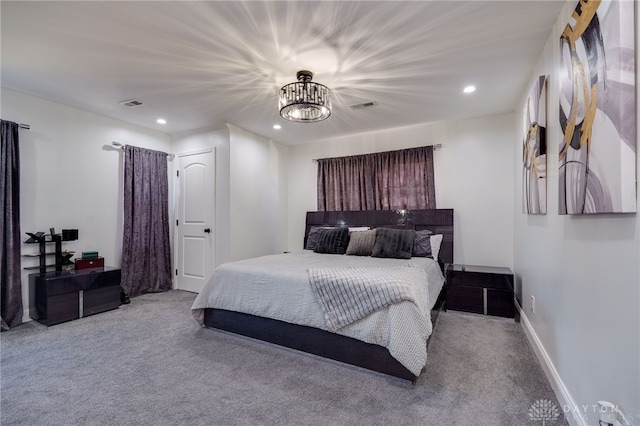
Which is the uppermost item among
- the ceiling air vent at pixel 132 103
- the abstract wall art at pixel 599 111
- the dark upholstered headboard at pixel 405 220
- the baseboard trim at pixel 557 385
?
the ceiling air vent at pixel 132 103

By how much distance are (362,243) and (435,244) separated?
0.92 m

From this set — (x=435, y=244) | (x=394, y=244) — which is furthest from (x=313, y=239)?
(x=435, y=244)

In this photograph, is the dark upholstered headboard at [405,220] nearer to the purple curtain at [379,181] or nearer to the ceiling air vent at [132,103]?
the purple curtain at [379,181]

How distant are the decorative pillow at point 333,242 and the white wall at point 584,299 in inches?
81.7

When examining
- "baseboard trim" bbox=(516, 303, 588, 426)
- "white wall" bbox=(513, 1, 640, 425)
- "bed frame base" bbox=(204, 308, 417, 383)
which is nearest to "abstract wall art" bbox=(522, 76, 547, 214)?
"white wall" bbox=(513, 1, 640, 425)

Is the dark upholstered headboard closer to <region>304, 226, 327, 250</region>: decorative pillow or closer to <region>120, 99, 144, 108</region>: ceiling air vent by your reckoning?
<region>304, 226, 327, 250</region>: decorative pillow

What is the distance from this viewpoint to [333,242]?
392 cm

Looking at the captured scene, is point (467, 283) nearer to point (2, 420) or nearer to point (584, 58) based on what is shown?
point (584, 58)

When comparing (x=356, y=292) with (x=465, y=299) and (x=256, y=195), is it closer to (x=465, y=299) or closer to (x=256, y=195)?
(x=465, y=299)

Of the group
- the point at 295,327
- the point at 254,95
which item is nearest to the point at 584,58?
the point at 295,327

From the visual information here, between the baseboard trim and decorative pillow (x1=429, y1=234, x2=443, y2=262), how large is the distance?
1198 mm

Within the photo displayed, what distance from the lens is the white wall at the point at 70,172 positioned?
315 cm

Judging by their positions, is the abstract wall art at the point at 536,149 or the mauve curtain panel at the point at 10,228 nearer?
the abstract wall art at the point at 536,149
